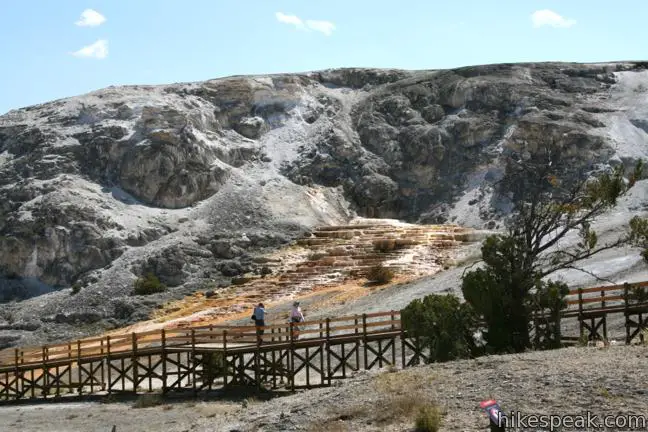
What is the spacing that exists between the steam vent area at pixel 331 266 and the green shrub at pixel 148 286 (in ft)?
6.23

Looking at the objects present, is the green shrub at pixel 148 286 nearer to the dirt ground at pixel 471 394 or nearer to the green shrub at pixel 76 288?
the green shrub at pixel 76 288

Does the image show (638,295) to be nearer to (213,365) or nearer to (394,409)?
(394,409)

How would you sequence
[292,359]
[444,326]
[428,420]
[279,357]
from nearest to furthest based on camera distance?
[428,420]
[444,326]
[292,359]
[279,357]

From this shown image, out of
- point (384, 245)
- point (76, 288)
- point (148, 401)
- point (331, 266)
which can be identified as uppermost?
point (384, 245)

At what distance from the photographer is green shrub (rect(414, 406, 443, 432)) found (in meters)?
12.8

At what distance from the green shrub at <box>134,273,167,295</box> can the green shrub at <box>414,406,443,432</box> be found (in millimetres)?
36713

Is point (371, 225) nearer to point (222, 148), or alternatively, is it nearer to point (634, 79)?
point (222, 148)

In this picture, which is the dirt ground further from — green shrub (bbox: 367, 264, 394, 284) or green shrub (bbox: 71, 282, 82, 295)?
green shrub (bbox: 71, 282, 82, 295)

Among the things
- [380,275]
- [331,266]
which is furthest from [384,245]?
[380,275]

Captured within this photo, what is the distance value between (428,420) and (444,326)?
7.23 meters

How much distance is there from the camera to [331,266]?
49.6 meters

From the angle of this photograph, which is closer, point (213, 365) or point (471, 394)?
point (471, 394)

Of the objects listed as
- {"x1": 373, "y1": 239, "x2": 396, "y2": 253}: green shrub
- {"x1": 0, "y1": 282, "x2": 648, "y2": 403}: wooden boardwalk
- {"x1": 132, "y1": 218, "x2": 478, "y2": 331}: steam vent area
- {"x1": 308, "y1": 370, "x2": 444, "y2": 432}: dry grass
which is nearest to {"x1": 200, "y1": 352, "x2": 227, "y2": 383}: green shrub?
{"x1": 0, "y1": 282, "x2": 648, "y2": 403}: wooden boardwalk

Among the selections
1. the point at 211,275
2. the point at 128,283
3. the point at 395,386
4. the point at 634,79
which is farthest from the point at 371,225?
the point at 395,386
